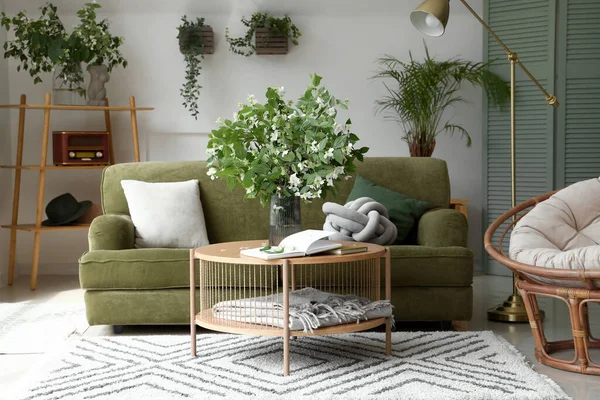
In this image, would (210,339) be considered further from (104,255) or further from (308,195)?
(308,195)

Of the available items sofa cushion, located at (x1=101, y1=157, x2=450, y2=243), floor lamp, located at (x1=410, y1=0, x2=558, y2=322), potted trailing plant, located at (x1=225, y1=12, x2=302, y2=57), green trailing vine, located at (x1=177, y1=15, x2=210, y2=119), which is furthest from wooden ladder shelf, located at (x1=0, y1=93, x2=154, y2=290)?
floor lamp, located at (x1=410, y1=0, x2=558, y2=322)

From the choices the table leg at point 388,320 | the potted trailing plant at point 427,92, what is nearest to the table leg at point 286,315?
the table leg at point 388,320

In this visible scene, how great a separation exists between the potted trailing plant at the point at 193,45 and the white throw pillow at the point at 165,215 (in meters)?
1.68

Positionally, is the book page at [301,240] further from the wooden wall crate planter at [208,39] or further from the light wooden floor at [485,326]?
the wooden wall crate planter at [208,39]

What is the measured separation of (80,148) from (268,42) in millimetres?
1541

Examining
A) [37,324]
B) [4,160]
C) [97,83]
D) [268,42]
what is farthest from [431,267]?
[4,160]

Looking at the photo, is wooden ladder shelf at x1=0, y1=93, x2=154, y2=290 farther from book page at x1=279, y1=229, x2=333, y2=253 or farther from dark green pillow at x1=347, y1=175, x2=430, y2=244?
book page at x1=279, y1=229, x2=333, y2=253

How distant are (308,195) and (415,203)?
4.07 ft

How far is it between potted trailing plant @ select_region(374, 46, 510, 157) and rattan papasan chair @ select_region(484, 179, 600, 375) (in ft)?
6.54

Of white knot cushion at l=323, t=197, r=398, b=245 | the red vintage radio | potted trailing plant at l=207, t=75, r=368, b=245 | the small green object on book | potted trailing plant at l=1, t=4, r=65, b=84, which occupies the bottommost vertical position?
the small green object on book

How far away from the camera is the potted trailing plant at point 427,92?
5734mm

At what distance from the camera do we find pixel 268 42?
234 inches

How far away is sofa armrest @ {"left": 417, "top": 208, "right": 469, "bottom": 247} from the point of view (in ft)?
13.1

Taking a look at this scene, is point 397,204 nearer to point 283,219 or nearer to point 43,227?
point 283,219
